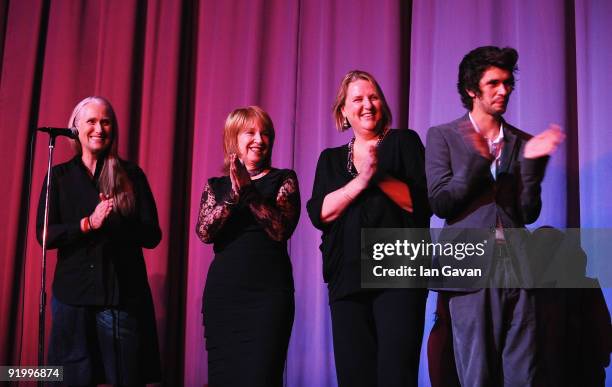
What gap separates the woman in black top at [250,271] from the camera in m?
2.53

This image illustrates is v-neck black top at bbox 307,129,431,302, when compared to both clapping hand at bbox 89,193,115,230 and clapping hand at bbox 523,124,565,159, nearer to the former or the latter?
clapping hand at bbox 523,124,565,159

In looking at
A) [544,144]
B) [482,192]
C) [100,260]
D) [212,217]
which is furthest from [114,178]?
[544,144]

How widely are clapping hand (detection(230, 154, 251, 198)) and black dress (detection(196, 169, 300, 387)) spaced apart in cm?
3

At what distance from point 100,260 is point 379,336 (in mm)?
1204

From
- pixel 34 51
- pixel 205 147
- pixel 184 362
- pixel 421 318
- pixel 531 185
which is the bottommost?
pixel 184 362

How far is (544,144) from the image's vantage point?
2.14m

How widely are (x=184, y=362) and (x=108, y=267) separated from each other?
1.45 metres

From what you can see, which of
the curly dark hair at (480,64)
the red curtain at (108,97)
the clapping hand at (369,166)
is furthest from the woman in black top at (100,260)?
the curly dark hair at (480,64)

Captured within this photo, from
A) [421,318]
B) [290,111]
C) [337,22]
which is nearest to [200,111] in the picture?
[290,111]

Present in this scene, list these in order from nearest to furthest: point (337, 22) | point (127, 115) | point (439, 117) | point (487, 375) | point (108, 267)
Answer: point (487, 375)
point (108, 267)
point (439, 117)
point (337, 22)
point (127, 115)

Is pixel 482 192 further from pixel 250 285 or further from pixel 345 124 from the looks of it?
pixel 250 285

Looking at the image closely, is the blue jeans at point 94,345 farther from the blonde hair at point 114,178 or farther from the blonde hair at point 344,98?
the blonde hair at point 344,98

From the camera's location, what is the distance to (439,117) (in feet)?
11.5

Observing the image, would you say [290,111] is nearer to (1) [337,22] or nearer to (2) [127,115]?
(1) [337,22]
